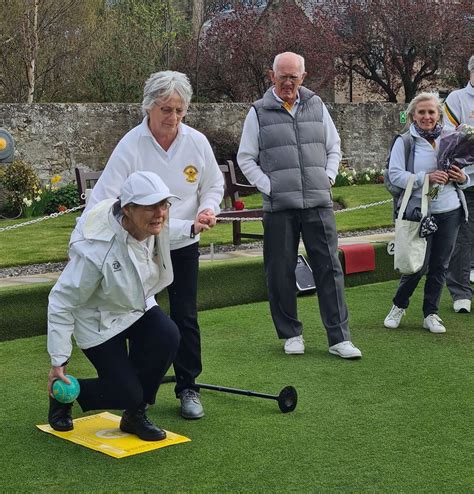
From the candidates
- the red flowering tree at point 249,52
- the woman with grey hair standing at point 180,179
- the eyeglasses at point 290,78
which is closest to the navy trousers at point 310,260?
the eyeglasses at point 290,78

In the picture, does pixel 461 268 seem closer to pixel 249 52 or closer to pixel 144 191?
pixel 144 191

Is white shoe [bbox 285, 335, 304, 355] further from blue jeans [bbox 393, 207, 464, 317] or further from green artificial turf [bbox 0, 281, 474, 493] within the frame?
blue jeans [bbox 393, 207, 464, 317]

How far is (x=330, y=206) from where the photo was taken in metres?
6.06

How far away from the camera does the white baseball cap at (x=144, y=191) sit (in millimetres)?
3930

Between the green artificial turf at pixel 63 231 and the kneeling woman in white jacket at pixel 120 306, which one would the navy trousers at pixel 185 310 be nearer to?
the kneeling woman in white jacket at pixel 120 306

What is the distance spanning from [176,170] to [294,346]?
179cm

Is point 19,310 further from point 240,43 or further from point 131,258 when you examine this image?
point 240,43

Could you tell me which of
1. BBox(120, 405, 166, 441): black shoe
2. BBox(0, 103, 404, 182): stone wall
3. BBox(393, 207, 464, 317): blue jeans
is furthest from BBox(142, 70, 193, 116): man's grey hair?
BBox(0, 103, 404, 182): stone wall

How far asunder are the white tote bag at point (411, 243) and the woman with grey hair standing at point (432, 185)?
6 centimetres

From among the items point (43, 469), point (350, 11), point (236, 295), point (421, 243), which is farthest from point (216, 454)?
point (350, 11)

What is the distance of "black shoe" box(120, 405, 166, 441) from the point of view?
170 inches

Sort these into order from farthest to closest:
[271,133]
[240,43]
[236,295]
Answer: [240,43] → [236,295] → [271,133]

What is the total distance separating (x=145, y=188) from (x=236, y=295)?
3.96m

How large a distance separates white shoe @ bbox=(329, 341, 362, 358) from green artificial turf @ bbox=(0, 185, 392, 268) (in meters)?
4.60
